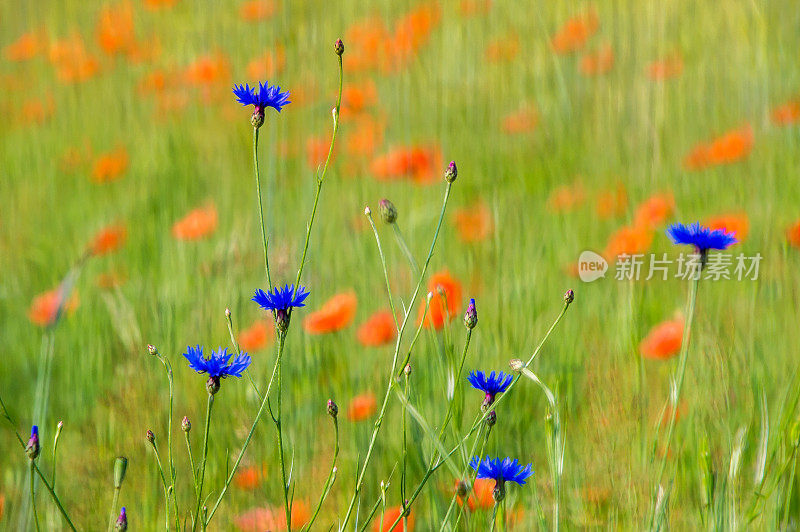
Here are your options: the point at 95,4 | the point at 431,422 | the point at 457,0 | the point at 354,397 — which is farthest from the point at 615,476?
the point at 95,4

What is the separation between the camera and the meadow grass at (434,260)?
3.51 ft

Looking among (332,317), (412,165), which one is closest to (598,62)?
(412,165)

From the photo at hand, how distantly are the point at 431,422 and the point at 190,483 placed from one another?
325mm

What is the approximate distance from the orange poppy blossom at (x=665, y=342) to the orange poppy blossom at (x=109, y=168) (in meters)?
1.52

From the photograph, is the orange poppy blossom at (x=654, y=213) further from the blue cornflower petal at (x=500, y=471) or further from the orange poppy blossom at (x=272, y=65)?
the blue cornflower petal at (x=500, y=471)

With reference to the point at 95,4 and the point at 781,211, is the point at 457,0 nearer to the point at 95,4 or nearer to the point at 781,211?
the point at 781,211

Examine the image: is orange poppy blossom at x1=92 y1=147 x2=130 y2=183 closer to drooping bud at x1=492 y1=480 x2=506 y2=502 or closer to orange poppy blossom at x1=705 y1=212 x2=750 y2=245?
orange poppy blossom at x1=705 y1=212 x2=750 y2=245

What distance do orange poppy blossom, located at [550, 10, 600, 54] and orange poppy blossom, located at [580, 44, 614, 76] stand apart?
53 millimetres

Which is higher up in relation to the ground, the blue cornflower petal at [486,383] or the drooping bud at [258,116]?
the drooping bud at [258,116]

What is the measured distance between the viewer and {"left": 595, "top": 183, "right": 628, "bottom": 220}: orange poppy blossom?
1771 mm

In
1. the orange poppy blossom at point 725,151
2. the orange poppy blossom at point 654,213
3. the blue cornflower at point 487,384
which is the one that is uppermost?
the orange poppy blossom at point 725,151

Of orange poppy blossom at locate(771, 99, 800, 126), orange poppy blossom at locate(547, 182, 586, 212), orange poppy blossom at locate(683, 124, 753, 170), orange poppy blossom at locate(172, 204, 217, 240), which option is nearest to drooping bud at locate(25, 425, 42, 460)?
orange poppy blossom at locate(172, 204, 217, 240)

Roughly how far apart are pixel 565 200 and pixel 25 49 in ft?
7.13

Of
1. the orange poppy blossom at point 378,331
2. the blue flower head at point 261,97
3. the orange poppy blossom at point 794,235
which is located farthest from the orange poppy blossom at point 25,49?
the orange poppy blossom at point 794,235
